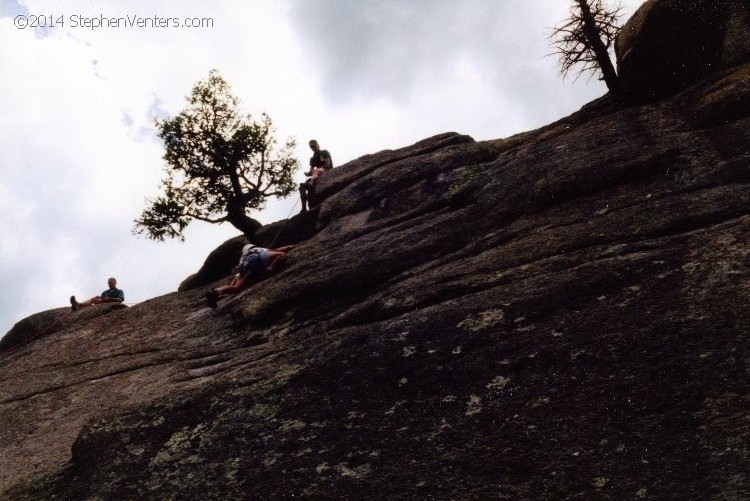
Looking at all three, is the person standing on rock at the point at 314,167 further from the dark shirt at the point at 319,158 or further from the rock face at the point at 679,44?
the rock face at the point at 679,44

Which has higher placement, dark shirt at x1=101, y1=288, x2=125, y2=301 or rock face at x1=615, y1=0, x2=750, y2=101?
dark shirt at x1=101, y1=288, x2=125, y2=301

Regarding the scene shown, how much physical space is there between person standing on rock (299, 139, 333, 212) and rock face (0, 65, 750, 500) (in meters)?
6.75

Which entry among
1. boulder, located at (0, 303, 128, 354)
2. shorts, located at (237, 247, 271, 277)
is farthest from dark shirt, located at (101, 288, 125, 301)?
shorts, located at (237, 247, 271, 277)

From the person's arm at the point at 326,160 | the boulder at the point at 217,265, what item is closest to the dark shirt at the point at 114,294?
the boulder at the point at 217,265

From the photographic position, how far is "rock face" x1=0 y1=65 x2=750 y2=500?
15.0 ft

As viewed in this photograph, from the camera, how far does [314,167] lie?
839 inches

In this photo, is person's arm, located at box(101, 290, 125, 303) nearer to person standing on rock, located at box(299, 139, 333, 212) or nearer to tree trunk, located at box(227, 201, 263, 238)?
person standing on rock, located at box(299, 139, 333, 212)

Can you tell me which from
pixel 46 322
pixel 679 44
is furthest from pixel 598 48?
pixel 46 322

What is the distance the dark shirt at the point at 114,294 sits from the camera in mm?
21422

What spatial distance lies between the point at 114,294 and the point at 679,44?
20663 mm

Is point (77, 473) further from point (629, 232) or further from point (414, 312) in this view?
point (629, 232)

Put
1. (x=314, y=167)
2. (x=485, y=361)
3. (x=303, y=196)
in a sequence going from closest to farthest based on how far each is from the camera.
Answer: (x=485, y=361) → (x=303, y=196) → (x=314, y=167)

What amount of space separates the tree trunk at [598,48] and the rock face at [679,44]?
0.52 m

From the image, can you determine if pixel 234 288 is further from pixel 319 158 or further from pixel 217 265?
pixel 319 158
